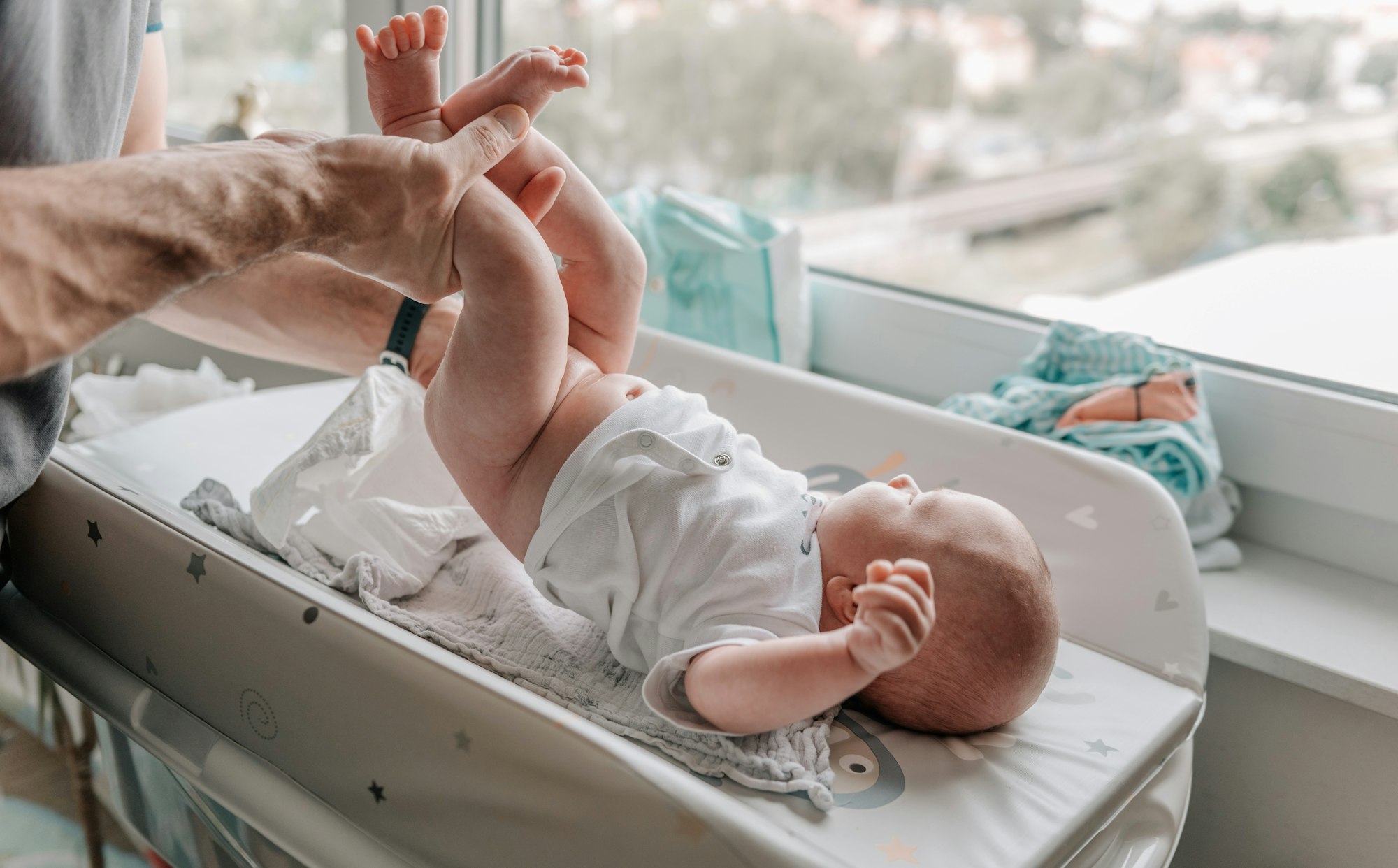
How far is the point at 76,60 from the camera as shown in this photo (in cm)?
83

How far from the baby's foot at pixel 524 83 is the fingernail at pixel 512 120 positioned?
0.03 m

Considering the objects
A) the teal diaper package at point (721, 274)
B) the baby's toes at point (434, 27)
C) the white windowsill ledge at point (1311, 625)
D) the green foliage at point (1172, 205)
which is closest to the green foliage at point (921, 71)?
the green foliage at point (1172, 205)

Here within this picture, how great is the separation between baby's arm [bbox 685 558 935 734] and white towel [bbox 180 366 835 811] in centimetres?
3

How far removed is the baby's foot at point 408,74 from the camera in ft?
2.62

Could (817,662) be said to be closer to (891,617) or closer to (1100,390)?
(891,617)

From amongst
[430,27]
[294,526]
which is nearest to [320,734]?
[294,526]

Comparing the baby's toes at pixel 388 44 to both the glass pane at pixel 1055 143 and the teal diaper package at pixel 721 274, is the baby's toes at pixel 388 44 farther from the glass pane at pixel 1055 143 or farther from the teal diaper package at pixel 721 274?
the glass pane at pixel 1055 143

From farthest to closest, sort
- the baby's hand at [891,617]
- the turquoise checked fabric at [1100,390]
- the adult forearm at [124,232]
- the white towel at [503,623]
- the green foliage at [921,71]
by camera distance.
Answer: the green foliage at [921,71]
the turquoise checked fabric at [1100,390]
the white towel at [503,623]
the baby's hand at [891,617]
the adult forearm at [124,232]

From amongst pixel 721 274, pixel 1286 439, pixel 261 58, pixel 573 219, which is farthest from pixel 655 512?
pixel 261 58

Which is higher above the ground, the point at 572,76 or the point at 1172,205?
the point at 572,76

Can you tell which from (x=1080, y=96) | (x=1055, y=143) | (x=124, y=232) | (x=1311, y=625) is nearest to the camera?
(x=124, y=232)

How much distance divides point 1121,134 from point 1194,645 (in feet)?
3.26

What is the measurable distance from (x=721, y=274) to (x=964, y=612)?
0.80 metres

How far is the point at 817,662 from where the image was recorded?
699 millimetres
